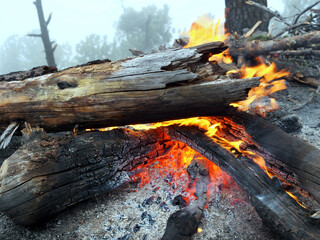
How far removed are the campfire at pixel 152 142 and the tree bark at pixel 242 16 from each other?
5001 mm

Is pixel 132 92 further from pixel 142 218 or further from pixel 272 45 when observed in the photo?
pixel 272 45

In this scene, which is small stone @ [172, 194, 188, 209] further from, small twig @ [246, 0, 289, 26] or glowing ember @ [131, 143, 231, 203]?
small twig @ [246, 0, 289, 26]

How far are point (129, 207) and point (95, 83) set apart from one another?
1357 mm

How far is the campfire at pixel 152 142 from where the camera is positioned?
184cm

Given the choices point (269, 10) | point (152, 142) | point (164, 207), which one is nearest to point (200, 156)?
point (152, 142)

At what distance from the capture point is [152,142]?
2695 millimetres

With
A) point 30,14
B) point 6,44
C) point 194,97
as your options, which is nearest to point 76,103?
point 194,97

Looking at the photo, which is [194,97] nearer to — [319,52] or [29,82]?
[29,82]

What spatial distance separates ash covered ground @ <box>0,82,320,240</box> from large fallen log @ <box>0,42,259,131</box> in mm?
843

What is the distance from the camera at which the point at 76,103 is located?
2.26 m

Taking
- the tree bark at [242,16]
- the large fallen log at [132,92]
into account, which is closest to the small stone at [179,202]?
the large fallen log at [132,92]

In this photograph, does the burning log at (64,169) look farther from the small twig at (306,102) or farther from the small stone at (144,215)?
the small twig at (306,102)

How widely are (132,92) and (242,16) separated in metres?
5.74

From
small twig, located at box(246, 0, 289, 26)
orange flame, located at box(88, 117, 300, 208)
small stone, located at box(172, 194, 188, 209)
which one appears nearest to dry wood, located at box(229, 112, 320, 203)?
orange flame, located at box(88, 117, 300, 208)
